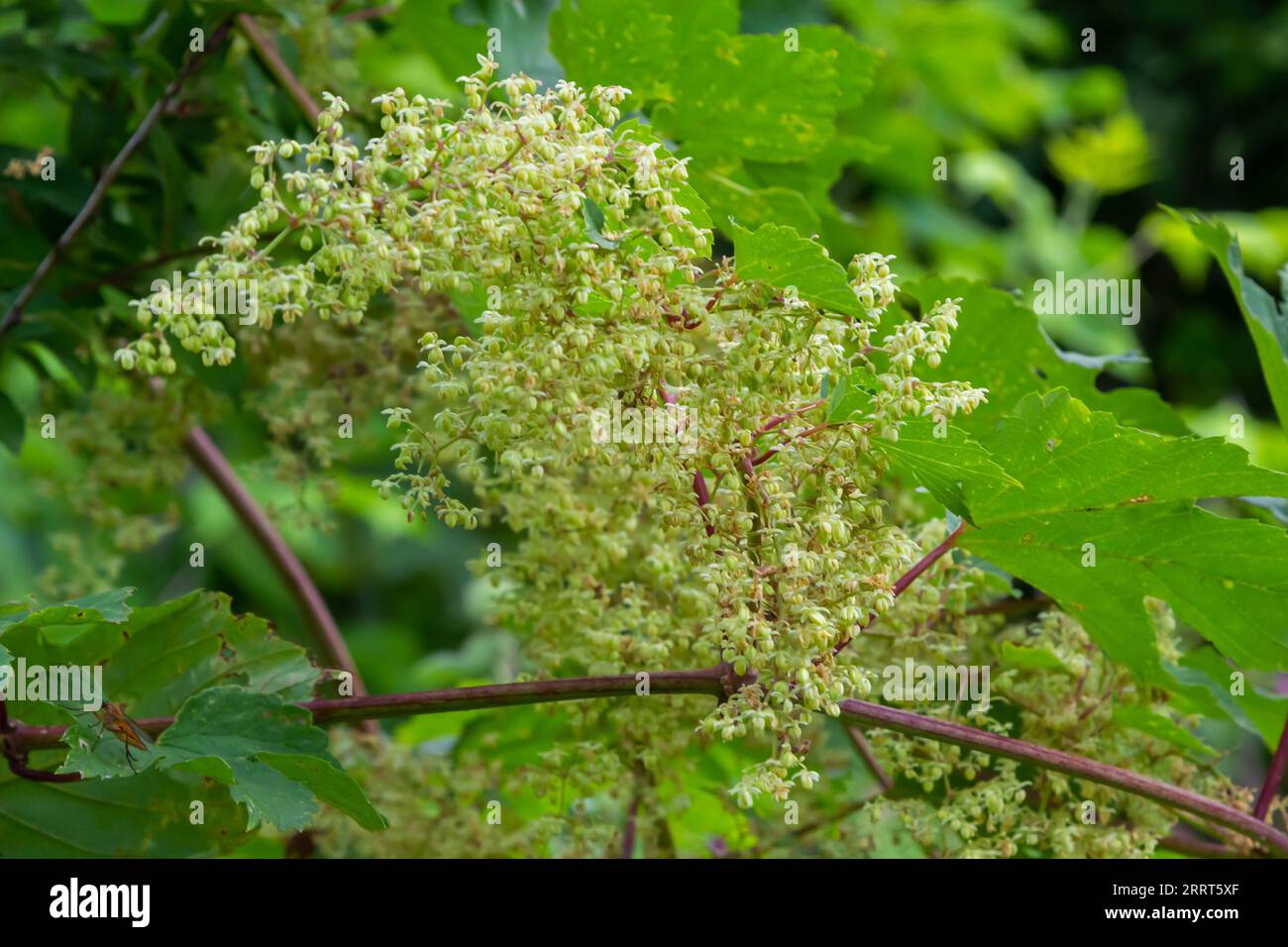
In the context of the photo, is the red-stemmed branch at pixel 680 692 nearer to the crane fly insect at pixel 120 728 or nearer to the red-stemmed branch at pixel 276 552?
the crane fly insect at pixel 120 728

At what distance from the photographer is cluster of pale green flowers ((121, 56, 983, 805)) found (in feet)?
2.28

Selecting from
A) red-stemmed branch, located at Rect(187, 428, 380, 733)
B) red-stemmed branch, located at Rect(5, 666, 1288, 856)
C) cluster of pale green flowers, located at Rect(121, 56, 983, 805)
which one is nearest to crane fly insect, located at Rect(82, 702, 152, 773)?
red-stemmed branch, located at Rect(5, 666, 1288, 856)

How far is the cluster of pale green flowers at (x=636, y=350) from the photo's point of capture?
695 millimetres

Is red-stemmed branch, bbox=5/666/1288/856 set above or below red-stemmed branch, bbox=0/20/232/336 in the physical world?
below

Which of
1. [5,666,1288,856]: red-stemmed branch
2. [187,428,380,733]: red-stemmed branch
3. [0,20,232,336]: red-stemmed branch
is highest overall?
[0,20,232,336]: red-stemmed branch

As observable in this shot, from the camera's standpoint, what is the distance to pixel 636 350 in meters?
0.69

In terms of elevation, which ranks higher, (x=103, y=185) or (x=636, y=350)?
(x=103, y=185)

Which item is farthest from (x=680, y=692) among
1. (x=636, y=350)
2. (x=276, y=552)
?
(x=276, y=552)

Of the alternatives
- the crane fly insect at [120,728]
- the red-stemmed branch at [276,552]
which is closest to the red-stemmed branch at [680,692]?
the crane fly insect at [120,728]

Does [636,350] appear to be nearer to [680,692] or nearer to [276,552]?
[680,692]

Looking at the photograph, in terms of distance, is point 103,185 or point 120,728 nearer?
point 120,728

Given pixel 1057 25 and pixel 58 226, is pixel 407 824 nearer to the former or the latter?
pixel 58 226

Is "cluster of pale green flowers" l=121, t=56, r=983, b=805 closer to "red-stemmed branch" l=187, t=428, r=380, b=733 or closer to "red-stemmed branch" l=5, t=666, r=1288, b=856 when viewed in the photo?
"red-stemmed branch" l=5, t=666, r=1288, b=856

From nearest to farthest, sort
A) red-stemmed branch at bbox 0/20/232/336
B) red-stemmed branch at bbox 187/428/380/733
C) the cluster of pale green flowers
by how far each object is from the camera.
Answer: the cluster of pale green flowers, red-stemmed branch at bbox 0/20/232/336, red-stemmed branch at bbox 187/428/380/733
